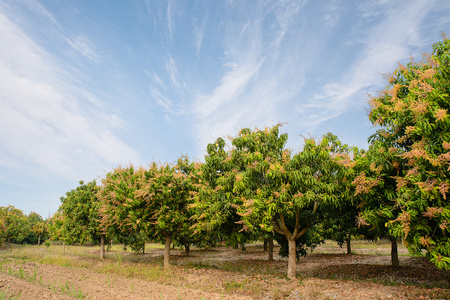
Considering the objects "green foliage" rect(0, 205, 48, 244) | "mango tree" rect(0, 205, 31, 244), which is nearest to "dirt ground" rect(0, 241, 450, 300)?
"green foliage" rect(0, 205, 48, 244)

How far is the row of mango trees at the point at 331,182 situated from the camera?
8156 millimetres

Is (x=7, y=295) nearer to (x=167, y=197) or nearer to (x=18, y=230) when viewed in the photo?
(x=167, y=197)

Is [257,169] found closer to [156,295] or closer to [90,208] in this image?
[156,295]

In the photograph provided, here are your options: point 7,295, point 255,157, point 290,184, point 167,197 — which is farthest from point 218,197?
point 7,295

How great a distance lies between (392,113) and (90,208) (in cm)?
2842

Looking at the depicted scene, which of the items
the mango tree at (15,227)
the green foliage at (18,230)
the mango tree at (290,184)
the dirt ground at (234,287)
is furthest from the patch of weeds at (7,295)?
the mango tree at (15,227)

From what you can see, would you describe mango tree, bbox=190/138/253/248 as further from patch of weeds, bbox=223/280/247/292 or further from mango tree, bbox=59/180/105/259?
mango tree, bbox=59/180/105/259

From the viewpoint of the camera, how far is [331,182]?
12273 mm

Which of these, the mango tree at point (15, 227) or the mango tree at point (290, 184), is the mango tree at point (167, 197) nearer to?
the mango tree at point (290, 184)

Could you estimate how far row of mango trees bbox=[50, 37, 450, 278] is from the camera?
8.16 meters

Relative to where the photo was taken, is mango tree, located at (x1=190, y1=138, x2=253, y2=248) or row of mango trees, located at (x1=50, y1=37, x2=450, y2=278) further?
mango tree, located at (x1=190, y1=138, x2=253, y2=248)

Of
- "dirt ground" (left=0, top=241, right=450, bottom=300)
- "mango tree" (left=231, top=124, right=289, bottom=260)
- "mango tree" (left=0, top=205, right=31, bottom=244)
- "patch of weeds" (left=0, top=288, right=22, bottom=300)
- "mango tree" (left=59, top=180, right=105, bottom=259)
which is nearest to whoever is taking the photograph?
"patch of weeds" (left=0, top=288, right=22, bottom=300)

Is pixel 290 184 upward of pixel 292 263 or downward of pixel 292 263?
upward

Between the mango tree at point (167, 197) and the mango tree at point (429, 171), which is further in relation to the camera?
the mango tree at point (167, 197)
